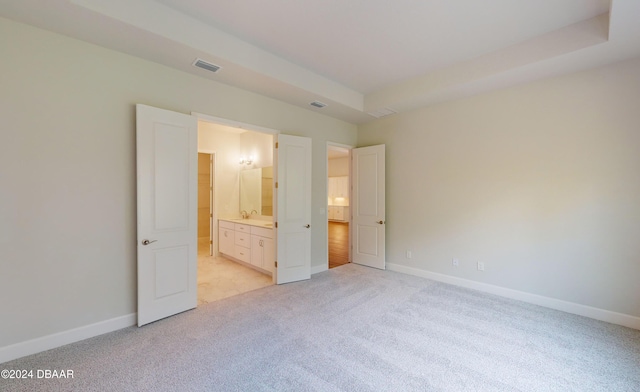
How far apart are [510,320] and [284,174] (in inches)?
138

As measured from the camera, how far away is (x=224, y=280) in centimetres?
430

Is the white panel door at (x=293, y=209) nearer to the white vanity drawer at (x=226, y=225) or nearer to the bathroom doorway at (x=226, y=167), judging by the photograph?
the bathroom doorway at (x=226, y=167)

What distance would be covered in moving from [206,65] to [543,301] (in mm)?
5151

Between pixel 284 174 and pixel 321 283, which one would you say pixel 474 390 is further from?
pixel 284 174

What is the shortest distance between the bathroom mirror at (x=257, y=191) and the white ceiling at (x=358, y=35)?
7.02 ft

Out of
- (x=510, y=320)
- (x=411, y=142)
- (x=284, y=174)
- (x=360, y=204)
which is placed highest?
(x=411, y=142)

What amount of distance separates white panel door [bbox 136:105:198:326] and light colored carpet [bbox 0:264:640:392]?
11.8 inches

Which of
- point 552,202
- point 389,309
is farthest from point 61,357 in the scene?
point 552,202

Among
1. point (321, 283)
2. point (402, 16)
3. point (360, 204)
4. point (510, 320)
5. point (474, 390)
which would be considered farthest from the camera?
point (360, 204)

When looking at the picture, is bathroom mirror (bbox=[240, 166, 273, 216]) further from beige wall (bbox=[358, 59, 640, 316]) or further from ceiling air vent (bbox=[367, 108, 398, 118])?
beige wall (bbox=[358, 59, 640, 316])

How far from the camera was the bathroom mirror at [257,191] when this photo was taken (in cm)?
550

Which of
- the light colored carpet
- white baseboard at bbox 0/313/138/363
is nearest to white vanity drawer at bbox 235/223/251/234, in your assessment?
the light colored carpet

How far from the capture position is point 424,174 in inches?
178

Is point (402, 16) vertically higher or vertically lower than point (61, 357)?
higher
